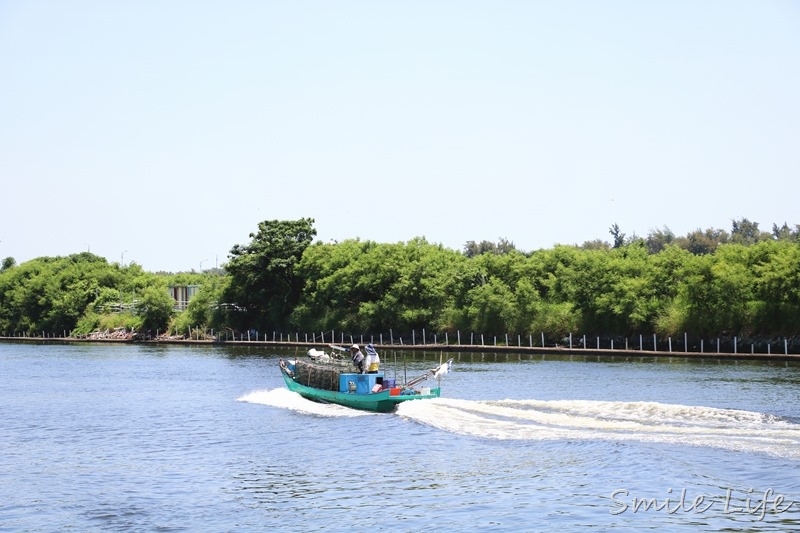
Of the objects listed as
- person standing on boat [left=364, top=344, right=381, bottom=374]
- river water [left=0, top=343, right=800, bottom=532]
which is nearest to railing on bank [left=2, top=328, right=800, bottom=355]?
river water [left=0, top=343, right=800, bottom=532]

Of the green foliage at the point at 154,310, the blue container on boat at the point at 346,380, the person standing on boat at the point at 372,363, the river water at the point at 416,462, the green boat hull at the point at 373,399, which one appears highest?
the green foliage at the point at 154,310

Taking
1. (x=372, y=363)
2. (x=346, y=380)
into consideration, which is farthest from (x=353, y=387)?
(x=372, y=363)

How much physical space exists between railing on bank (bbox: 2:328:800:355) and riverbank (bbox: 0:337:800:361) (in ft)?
1.13

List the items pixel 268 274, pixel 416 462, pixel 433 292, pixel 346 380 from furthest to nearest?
pixel 268 274 → pixel 433 292 → pixel 346 380 → pixel 416 462

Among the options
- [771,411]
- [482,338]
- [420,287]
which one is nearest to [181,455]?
[771,411]

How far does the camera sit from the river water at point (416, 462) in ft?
78.8

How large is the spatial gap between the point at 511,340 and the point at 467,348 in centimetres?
472

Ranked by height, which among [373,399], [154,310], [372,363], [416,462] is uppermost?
[154,310]

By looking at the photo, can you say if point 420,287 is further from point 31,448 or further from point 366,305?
point 31,448

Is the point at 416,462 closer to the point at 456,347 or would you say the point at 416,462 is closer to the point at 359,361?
the point at 359,361

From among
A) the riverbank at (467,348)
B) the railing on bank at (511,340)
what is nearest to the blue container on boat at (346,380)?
the riverbank at (467,348)

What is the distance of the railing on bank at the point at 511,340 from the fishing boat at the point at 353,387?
123 feet

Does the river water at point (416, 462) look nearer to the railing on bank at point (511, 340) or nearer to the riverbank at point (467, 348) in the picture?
the riverbank at point (467, 348)

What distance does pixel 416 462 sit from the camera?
3059cm
